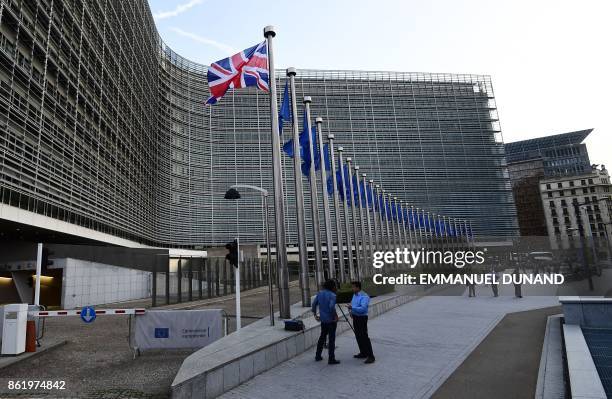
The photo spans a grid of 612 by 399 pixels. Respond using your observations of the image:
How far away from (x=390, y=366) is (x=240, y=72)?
10888 mm

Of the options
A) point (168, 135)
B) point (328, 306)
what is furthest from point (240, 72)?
point (168, 135)

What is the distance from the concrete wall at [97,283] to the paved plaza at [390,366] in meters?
19.6

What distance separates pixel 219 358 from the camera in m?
6.95

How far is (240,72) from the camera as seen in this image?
13727 mm

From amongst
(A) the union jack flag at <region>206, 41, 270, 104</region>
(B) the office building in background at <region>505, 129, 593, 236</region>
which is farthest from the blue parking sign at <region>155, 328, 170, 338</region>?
(B) the office building in background at <region>505, 129, 593, 236</region>

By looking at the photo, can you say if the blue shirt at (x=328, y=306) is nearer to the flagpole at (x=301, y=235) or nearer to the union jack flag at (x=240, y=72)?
the flagpole at (x=301, y=235)

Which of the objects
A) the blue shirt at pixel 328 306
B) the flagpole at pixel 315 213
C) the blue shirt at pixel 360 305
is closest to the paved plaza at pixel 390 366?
the blue shirt at pixel 328 306

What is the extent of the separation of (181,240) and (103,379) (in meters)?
59.9

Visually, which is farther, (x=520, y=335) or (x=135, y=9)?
(x=135, y=9)

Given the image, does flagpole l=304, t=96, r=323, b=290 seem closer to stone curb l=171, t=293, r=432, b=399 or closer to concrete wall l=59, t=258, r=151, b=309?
stone curb l=171, t=293, r=432, b=399

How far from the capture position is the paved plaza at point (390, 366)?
640cm

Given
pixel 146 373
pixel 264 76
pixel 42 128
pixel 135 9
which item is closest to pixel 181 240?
pixel 135 9

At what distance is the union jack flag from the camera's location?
13484mm

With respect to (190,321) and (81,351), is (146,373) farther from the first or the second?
(81,351)
